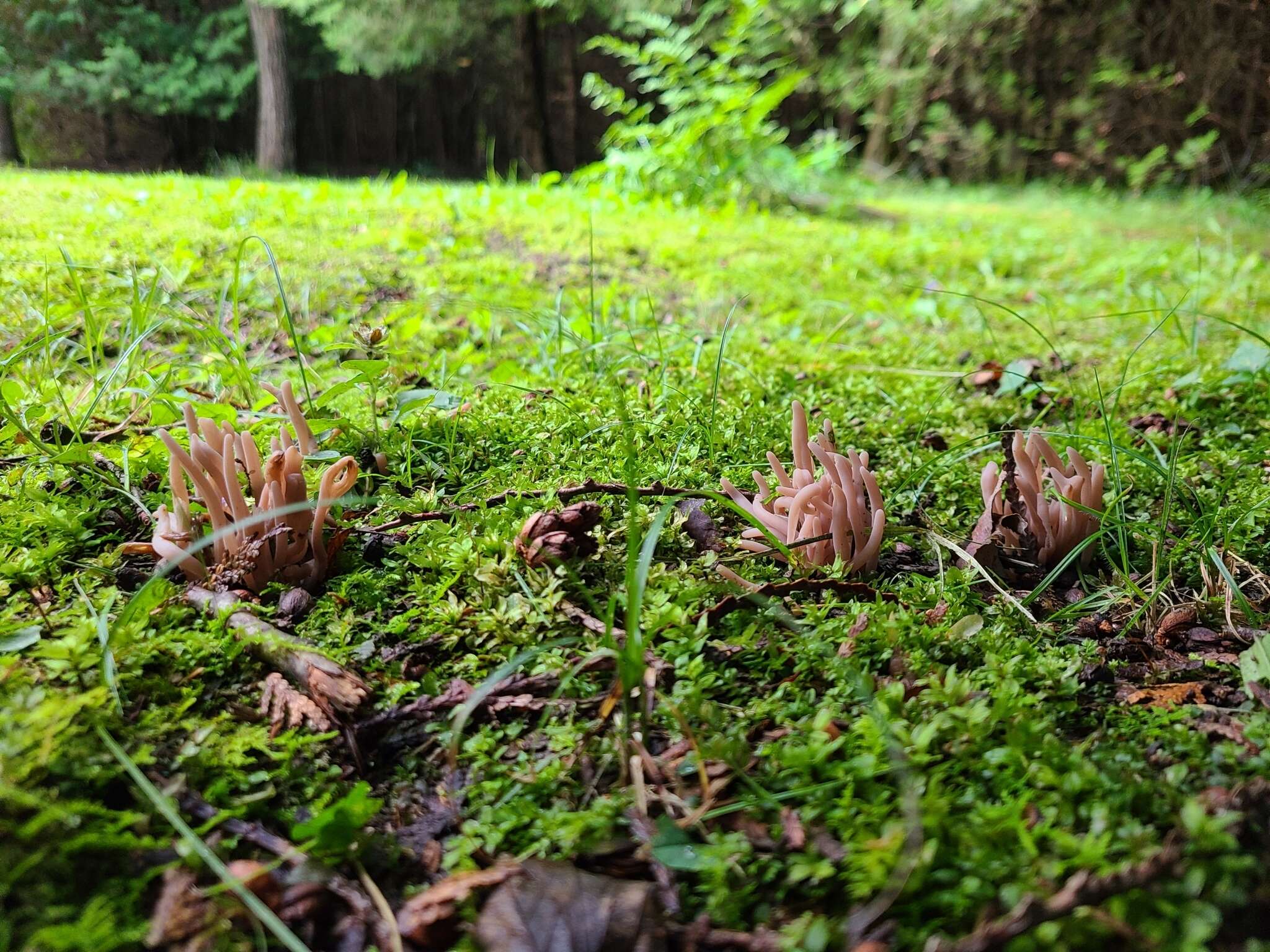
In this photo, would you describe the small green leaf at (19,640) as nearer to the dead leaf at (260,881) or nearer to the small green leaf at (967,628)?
the dead leaf at (260,881)

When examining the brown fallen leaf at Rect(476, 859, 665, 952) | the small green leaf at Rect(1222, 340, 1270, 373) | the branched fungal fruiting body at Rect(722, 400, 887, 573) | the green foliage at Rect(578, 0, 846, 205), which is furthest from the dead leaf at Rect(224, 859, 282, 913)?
the green foliage at Rect(578, 0, 846, 205)

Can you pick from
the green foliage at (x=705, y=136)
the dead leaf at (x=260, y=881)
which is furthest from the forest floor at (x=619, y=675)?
the green foliage at (x=705, y=136)

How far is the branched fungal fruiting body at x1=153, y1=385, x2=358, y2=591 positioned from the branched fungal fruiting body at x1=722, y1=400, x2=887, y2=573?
2.71ft

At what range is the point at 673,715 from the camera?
1221 mm

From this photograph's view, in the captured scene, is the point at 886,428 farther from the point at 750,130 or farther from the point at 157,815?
the point at 750,130

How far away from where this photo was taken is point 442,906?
3.06 ft

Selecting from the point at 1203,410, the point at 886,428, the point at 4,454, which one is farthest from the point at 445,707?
the point at 1203,410

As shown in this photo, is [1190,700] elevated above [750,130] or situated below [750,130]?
below

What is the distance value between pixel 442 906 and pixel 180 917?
11.6 inches

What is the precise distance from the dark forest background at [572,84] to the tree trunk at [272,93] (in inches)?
0.7

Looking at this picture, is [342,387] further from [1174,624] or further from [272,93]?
[272,93]

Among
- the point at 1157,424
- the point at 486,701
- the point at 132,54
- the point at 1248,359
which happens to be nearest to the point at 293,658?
the point at 486,701

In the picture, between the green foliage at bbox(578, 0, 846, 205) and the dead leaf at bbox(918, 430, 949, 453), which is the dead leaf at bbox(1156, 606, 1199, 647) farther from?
the green foliage at bbox(578, 0, 846, 205)

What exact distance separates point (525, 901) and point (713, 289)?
3354mm
